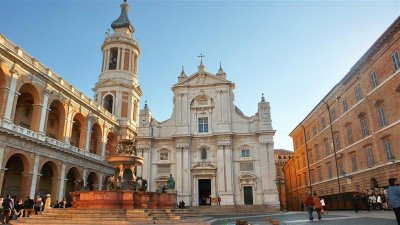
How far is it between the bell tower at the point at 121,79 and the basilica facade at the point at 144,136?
15 centimetres

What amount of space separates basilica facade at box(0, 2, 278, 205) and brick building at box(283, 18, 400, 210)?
6113mm

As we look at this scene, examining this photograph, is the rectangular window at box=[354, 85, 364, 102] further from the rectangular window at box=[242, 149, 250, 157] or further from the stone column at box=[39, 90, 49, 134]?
Result: the stone column at box=[39, 90, 49, 134]

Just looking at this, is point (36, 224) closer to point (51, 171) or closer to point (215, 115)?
point (51, 171)

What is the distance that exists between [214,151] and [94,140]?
594 inches

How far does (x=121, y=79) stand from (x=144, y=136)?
10999 mm

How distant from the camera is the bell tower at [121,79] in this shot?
45.4 m

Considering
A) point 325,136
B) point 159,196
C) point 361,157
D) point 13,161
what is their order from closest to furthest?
point 159,196 < point 361,157 < point 13,161 < point 325,136

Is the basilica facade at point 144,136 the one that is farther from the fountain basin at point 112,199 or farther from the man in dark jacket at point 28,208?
the fountain basin at point 112,199

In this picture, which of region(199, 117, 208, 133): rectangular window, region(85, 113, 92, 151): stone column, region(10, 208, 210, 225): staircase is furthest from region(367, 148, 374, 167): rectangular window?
region(85, 113, 92, 151): stone column

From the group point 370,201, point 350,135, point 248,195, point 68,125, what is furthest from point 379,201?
point 68,125

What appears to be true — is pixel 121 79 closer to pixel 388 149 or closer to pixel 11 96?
pixel 11 96

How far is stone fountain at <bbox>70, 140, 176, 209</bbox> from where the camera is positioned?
15070 mm

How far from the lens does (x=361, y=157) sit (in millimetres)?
26875

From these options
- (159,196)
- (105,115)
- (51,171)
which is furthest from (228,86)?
(159,196)
